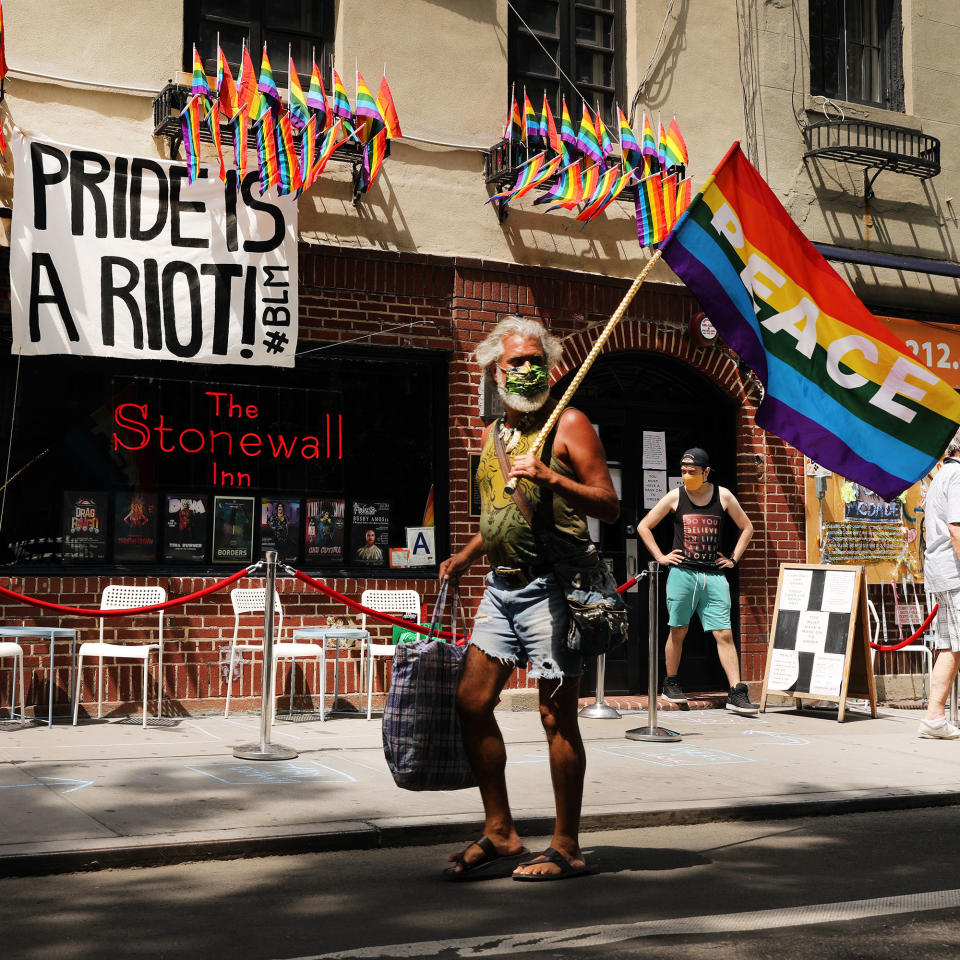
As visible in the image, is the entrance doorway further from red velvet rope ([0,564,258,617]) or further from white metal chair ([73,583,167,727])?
red velvet rope ([0,564,258,617])

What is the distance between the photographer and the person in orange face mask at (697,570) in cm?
1069

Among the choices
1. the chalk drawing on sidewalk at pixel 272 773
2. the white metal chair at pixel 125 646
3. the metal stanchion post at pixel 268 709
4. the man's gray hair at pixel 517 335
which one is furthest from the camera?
the white metal chair at pixel 125 646

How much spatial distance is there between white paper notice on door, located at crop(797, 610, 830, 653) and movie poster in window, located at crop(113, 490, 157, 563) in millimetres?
5313

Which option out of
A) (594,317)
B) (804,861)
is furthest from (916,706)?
(804,861)

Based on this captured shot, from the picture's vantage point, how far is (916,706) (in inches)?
490

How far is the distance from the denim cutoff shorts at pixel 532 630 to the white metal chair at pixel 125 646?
4489mm

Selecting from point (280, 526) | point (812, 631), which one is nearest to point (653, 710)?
point (812, 631)

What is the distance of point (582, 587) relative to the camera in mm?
5320

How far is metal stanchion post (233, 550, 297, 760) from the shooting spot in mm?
7816

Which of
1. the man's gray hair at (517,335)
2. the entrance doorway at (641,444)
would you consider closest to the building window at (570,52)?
the entrance doorway at (641,444)

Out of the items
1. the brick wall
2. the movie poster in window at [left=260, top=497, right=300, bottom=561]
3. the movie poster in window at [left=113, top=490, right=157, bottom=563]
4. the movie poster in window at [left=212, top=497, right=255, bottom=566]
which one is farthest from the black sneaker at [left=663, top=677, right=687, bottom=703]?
the movie poster in window at [left=113, top=490, right=157, bottom=563]

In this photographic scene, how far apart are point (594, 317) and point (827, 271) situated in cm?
447

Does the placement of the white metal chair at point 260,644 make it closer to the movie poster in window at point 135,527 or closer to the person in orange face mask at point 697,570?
the movie poster in window at point 135,527

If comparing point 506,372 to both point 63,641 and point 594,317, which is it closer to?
point 63,641
